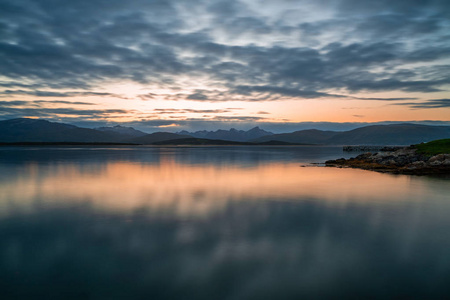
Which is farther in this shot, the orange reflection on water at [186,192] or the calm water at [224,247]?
the orange reflection on water at [186,192]

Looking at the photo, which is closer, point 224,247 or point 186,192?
point 224,247

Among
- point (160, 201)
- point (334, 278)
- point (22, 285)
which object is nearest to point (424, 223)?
point (334, 278)

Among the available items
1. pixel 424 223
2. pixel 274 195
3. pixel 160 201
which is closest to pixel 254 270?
pixel 424 223

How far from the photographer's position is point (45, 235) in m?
12.6

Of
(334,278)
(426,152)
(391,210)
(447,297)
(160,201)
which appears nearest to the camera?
(447,297)

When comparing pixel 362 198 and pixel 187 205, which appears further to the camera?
pixel 362 198

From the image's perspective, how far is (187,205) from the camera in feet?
62.5

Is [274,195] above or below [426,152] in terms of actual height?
below

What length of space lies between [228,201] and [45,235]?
455 inches

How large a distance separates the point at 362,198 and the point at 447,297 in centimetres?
1441

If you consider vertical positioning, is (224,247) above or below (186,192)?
above

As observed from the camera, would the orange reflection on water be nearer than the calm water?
No

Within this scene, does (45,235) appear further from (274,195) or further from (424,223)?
(424,223)

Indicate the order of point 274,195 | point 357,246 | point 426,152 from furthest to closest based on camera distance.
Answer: point 426,152, point 274,195, point 357,246
